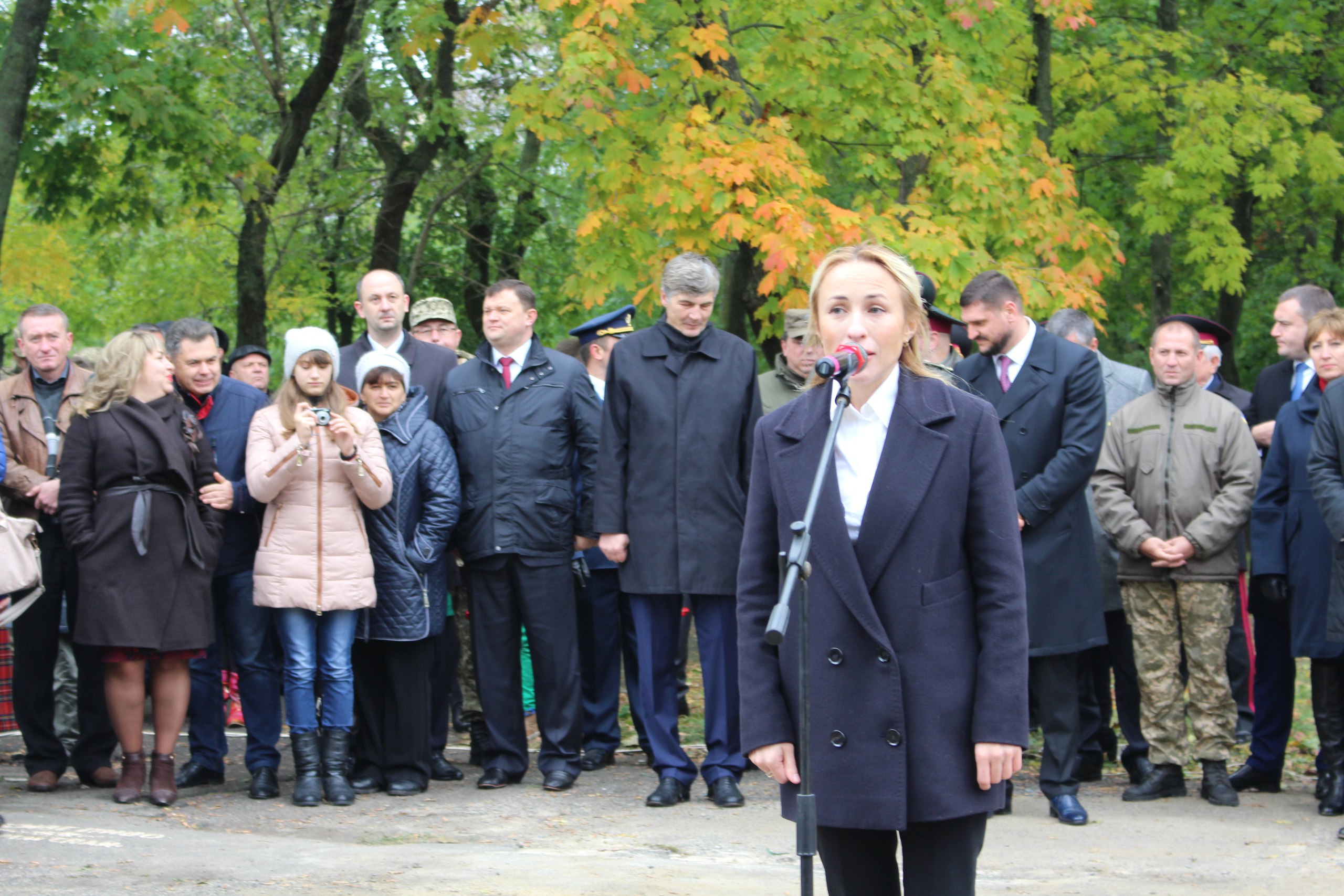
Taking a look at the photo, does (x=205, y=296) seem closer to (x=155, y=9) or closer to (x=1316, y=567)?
(x=155, y=9)

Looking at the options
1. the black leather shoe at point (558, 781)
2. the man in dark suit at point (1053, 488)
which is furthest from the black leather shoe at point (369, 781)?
the man in dark suit at point (1053, 488)

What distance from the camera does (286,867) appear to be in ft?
18.1

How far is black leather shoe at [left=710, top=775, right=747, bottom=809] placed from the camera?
6797 millimetres

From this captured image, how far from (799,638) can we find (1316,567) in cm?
431

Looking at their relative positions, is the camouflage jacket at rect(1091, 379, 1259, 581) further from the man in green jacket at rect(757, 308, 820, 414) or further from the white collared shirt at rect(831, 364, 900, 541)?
the white collared shirt at rect(831, 364, 900, 541)

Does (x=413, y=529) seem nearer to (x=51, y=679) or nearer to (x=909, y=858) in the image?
(x=51, y=679)

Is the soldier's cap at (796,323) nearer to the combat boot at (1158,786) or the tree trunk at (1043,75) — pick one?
the combat boot at (1158,786)

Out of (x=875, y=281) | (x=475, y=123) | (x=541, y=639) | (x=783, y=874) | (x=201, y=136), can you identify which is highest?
(x=475, y=123)

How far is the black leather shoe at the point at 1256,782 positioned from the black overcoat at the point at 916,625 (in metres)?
4.45

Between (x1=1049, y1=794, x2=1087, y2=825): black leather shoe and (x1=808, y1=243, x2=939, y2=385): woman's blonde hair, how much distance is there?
3.61 m

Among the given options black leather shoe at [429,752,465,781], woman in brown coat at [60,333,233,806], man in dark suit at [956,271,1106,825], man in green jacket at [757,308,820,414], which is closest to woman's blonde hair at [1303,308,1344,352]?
man in dark suit at [956,271,1106,825]

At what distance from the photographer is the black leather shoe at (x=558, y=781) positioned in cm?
714

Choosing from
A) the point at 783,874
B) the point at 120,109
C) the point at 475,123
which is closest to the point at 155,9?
the point at 120,109

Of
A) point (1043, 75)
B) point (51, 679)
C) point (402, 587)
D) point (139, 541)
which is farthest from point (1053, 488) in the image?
point (1043, 75)
